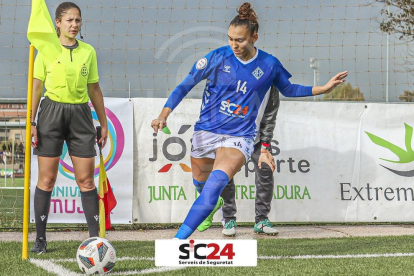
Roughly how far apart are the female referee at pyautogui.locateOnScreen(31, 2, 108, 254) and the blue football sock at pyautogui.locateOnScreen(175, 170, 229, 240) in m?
1.25

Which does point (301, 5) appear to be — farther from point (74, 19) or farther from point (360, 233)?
point (74, 19)

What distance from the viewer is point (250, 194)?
7.73m

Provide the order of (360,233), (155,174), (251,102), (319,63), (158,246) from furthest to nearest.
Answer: (319,63) < (155,174) < (360,233) < (251,102) < (158,246)

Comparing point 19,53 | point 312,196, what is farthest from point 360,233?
point 19,53

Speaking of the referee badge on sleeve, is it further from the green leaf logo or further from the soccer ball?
the green leaf logo

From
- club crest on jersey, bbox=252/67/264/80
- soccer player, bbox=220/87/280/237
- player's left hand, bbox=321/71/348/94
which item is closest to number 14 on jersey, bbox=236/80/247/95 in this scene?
club crest on jersey, bbox=252/67/264/80

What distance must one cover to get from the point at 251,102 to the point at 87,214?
1719 millimetres

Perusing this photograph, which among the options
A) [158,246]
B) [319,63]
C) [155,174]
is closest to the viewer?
[158,246]

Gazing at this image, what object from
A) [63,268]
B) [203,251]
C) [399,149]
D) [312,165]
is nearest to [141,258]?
[63,268]

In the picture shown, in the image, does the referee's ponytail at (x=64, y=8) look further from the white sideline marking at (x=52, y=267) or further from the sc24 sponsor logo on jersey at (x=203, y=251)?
the sc24 sponsor logo on jersey at (x=203, y=251)

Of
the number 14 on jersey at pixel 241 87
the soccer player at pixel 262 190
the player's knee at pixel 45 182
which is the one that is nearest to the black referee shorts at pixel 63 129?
the player's knee at pixel 45 182

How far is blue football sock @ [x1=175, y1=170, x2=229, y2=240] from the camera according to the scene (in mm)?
4246

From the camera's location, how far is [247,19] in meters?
4.95

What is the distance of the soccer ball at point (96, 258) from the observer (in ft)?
13.2
